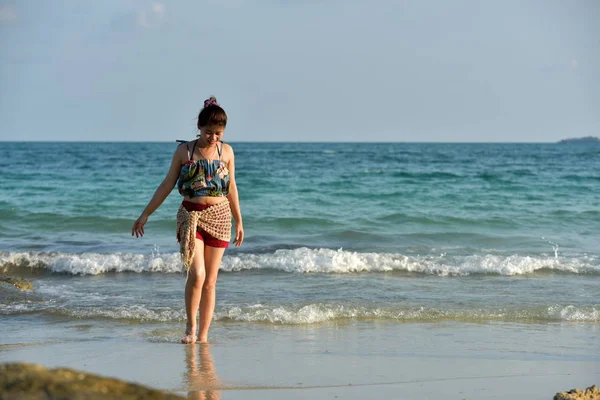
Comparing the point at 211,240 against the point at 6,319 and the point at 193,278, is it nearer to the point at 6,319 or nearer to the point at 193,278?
the point at 193,278

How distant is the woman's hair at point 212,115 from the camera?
4.85 metres

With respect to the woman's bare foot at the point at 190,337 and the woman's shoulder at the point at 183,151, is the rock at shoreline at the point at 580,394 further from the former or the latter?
the woman's shoulder at the point at 183,151

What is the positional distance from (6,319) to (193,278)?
229 cm

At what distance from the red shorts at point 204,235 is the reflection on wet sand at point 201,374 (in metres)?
0.74

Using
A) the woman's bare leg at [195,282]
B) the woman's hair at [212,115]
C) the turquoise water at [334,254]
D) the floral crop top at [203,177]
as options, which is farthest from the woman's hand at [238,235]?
the turquoise water at [334,254]

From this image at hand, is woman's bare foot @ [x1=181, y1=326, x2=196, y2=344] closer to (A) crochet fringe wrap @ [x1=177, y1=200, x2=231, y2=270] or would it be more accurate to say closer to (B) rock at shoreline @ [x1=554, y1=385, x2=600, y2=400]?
(A) crochet fringe wrap @ [x1=177, y1=200, x2=231, y2=270]

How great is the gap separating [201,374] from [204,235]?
103 cm

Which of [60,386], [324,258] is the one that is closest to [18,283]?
[324,258]

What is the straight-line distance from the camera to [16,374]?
87.2 inches

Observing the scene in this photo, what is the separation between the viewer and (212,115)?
484 centimetres

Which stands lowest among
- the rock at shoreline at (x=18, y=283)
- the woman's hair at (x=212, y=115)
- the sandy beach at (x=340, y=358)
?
the rock at shoreline at (x=18, y=283)

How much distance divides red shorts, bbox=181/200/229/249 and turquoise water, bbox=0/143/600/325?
1.41 metres

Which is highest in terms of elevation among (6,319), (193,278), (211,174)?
(211,174)

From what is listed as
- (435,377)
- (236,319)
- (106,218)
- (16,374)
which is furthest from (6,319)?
(106,218)
